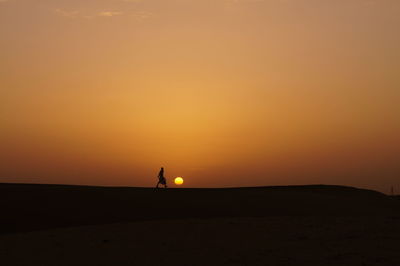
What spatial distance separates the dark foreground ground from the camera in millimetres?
14188

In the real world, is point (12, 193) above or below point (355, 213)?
above

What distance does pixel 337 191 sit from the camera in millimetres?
40000

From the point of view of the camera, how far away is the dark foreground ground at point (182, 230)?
1419 centimetres

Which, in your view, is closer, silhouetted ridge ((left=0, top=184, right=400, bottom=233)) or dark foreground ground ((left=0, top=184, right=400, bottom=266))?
dark foreground ground ((left=0, top=184, right=400, bottom=266))

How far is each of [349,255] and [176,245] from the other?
4959 mm

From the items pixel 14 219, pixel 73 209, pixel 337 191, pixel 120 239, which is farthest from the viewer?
pixel 337 191

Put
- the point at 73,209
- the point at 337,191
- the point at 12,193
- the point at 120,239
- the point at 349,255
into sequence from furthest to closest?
the point at 337,191
the point at 12,193
the point at 73,209
the point at 120,239
the point at 349,255

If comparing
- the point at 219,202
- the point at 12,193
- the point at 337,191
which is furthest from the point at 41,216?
the point at 337,191

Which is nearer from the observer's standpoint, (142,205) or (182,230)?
(182,230)

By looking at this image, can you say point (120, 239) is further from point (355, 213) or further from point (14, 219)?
point (355, 213)

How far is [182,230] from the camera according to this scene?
61.5ft

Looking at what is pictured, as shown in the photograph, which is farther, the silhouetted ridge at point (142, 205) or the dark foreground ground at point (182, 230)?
the silhouetted ridge at point (142, 205)

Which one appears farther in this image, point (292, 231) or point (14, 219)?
point (14, 219)

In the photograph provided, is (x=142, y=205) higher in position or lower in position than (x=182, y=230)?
higher
